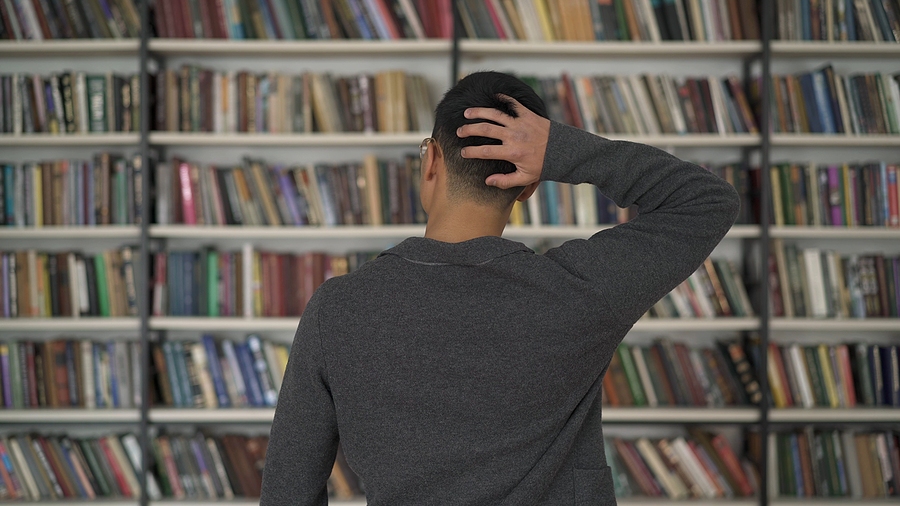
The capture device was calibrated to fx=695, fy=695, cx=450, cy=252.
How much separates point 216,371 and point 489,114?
2.07 metres

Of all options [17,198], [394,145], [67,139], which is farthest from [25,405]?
[394,145]

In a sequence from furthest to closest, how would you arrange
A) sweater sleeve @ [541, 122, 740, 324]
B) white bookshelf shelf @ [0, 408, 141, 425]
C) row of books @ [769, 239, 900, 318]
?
row of books @ [769, 239, 900, 318] < white bookshelf shelf @ [0, 408, 141, 425] < sweater sleeve @ [541, 122, 740, 324]

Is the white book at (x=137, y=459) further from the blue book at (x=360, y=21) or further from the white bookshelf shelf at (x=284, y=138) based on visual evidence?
the blue book at (x=360, y=21)

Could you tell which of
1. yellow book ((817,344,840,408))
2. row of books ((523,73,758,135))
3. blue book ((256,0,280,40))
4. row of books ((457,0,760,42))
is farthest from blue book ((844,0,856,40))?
blue book ((256,0,280,40))

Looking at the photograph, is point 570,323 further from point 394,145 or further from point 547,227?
point 394,145

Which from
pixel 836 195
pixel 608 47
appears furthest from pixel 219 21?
pixel 836 195

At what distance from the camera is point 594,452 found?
89 cm

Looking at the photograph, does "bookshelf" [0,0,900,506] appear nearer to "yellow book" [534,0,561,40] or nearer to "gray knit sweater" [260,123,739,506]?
"yellow book" [534,0,561,40]

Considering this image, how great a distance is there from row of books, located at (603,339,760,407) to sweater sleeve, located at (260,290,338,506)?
1.87m

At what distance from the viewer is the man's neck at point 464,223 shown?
Result: 88 centimetres

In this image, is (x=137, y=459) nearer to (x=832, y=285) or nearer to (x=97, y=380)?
(x=97, y=380)

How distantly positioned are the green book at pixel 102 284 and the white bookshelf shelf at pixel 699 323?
6.45 ft

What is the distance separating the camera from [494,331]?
79 centimetres

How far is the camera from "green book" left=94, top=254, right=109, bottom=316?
8.44ft
